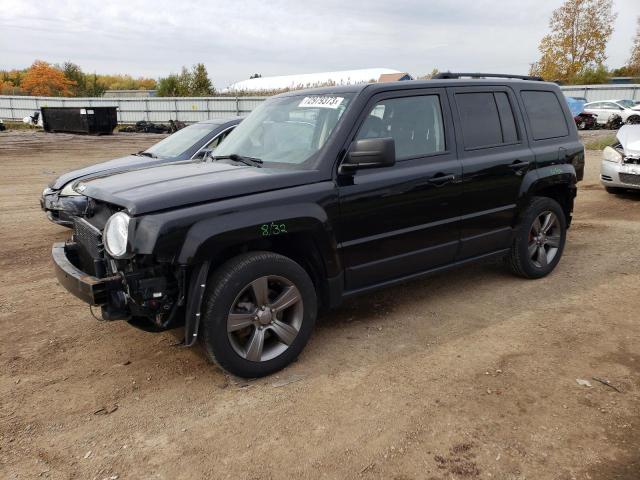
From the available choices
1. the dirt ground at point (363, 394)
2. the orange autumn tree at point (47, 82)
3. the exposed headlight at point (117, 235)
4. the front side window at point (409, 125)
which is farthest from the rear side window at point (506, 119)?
the orange autumn tree at point (47, 82)

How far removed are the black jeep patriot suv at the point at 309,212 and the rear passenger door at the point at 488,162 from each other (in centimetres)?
1

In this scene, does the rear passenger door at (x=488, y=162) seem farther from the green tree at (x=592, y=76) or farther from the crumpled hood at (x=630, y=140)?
the green tree at (x=592, y=76)

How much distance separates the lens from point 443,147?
417cm

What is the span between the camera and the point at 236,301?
320 cm

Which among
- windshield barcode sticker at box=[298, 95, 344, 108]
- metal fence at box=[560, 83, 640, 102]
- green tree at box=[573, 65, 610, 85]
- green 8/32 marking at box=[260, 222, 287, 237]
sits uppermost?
green tree at box=[573, 65, 610, 85]

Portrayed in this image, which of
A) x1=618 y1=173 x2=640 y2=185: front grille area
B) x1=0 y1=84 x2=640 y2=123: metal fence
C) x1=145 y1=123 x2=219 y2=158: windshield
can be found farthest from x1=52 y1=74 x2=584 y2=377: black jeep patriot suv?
x1=0 y1=84 x2=640 y2=123: metal fence

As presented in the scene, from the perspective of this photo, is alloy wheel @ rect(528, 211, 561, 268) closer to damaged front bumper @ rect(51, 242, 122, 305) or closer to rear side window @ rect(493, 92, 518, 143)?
rear side window @ rect(493, 92, 518, 143)

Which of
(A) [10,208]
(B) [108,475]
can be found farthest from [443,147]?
(A) [10,208]

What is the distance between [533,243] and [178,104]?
37.8 metres

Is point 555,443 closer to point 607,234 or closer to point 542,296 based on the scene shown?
point 542,296

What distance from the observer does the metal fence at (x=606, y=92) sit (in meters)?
34.5

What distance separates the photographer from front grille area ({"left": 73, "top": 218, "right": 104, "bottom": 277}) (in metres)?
3.17

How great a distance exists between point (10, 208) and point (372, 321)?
25.3 feet

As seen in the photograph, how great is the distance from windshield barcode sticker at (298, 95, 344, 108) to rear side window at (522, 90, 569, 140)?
2.06 m
